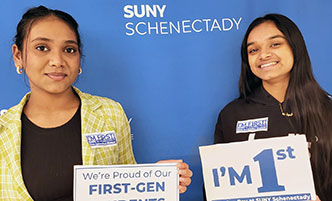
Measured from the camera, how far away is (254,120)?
1.51 m

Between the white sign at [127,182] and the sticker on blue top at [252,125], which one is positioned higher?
the sticker on blue top at [252,125]

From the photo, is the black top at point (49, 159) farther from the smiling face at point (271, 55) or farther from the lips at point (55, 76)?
the smiling face at point (271, 55)

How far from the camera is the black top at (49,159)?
1177 millimetres

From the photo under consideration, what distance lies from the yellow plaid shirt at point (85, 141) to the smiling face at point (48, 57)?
0.45ft

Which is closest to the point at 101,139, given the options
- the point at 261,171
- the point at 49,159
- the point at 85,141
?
the point at 85,141

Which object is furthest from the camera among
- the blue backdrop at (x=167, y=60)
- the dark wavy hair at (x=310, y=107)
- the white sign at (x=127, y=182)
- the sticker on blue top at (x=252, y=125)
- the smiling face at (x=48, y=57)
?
the blue backdrop at (x=167, y=60)

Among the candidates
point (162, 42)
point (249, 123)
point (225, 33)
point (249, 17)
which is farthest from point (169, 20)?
point (249, 123)

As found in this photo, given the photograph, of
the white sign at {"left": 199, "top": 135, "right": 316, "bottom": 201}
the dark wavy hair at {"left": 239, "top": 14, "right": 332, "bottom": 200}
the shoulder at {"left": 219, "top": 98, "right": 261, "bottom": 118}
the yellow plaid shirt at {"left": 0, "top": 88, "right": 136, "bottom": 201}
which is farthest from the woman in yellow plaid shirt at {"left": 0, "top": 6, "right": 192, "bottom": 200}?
the dark wavy hair at {"left": 239, "top": 14, "right": 332, "bottom": 200}

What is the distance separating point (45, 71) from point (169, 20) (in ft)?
2.54

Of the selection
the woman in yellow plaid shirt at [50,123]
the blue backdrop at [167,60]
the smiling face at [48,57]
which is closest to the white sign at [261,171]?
the woman in yellow plaid shirt at [50,123]

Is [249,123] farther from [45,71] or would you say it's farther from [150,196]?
[45,71]

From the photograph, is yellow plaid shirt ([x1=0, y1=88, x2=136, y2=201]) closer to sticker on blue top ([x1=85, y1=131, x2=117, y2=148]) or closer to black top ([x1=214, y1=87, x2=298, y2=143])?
sticker on blue top ([x1=85, y1=131, x2=117, y2=148])

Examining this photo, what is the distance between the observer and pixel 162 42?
1.74m

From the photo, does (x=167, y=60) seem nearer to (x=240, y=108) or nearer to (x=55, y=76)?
(x=240, y=108)
